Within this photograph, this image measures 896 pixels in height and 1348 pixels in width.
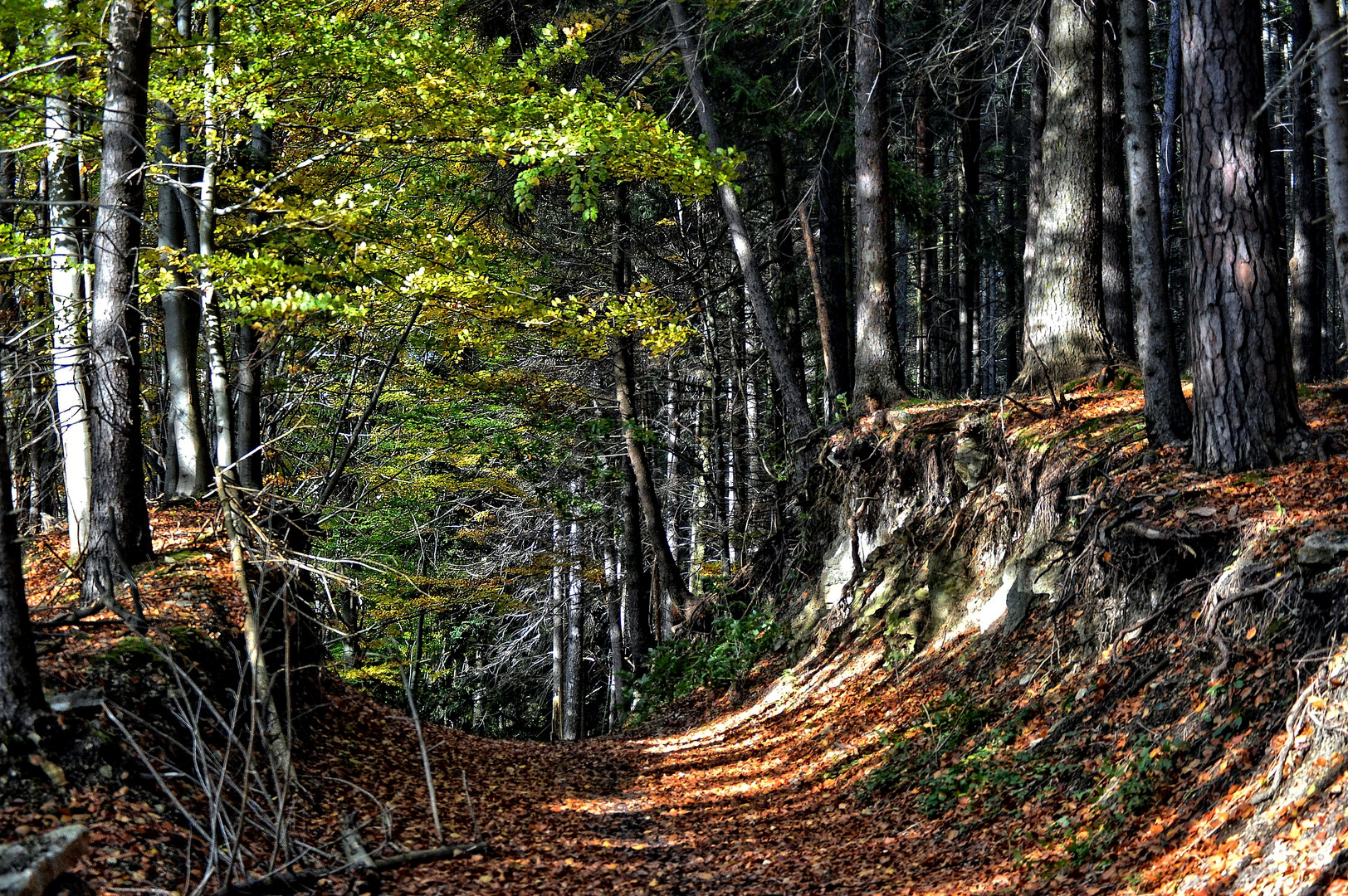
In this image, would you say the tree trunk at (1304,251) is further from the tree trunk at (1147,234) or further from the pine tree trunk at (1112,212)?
the tree trunk at (1147,234)

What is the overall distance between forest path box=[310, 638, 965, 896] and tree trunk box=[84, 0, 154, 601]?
2615 millimetres

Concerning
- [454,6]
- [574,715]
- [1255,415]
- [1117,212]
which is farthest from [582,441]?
[1255,415]

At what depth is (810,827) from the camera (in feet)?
25.9

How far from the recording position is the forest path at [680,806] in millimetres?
6676

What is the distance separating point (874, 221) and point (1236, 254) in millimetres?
5991

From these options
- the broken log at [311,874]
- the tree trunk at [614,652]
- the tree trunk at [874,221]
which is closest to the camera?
the broken log at [311,874]

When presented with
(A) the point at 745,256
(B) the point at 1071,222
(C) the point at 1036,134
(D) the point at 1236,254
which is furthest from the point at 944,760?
(C) the point at 1036,134

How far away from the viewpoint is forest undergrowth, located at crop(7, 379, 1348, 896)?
512 centimetres

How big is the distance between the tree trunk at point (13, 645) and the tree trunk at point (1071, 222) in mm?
9182

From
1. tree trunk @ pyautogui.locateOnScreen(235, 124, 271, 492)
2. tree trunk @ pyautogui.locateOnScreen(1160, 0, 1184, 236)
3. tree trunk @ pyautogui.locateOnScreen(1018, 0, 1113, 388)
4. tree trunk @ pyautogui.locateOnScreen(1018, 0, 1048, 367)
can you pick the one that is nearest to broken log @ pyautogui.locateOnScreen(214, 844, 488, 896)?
tree trunk @ pyautogui.locateOnScreen(235, 124, 271, 492)

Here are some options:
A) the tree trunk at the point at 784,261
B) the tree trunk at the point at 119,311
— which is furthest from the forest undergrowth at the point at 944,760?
the tree trunk at the point at 784,261

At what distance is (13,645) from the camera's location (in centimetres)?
546

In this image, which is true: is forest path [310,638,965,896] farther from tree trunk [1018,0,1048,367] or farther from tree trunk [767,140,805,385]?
tree trunk [767,140,805,385]

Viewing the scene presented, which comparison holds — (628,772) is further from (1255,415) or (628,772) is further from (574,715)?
(574,715)
